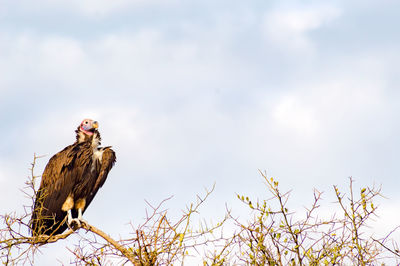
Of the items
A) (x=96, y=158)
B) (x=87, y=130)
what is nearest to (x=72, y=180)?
(x=96, y=158)

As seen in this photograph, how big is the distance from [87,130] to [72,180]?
47.3 inches

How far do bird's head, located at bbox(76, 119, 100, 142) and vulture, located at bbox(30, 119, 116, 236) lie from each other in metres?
0.25

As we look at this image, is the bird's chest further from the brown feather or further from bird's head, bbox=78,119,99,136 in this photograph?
bird's head, bbox=78,119,99,136

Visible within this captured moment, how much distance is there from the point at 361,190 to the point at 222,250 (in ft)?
4.64

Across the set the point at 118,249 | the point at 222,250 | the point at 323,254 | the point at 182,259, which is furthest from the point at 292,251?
the point at 118,249

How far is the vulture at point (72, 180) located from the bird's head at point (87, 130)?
10.0 inches

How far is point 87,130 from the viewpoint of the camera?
9.03 m

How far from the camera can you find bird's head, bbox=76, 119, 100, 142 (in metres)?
8.84

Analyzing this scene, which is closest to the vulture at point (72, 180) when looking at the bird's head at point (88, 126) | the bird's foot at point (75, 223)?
the bird's foot at point (75, 223)

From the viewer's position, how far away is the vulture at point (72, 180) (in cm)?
797

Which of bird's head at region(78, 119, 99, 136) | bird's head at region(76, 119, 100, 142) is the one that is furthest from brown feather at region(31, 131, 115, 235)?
bird's head at region(78, 119, 99, 136)

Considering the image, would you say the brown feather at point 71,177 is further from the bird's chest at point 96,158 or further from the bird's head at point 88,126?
the bird's head at point 88,126

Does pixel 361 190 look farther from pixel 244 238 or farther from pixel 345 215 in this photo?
pixel 244 238

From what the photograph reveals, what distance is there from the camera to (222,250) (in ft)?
15.3
